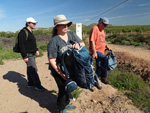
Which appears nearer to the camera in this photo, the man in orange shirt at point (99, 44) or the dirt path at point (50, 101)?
the dirt path at point (50, 101)

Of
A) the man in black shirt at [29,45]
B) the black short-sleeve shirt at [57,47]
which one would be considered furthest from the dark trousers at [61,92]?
the man in black shirt at [29,45]

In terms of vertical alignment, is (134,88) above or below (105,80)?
below

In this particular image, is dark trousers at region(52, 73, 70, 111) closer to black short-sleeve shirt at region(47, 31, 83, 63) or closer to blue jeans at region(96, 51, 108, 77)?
black short-sleeve shirt at region(47, 31, 83, 63)

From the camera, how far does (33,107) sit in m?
3.00

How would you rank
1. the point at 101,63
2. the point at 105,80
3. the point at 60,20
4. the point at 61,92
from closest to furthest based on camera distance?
1. the point at 60,20
2. the point at 61,92
3. the point at 101,63
4. the point at 105,80

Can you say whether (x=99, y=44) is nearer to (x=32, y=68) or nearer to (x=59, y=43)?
(x=59, y=43)

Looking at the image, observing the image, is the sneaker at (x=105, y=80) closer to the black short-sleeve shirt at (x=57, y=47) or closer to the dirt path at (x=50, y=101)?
the dirt path at (x=50, y=101)

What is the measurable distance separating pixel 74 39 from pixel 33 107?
76.1 inches

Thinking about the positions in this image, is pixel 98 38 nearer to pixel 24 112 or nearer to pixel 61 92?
pixel 61 92

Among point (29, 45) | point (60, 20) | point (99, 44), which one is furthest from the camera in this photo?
point (99, 44)

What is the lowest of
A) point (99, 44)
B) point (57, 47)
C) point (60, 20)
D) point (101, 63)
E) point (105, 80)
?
point (105, 80)

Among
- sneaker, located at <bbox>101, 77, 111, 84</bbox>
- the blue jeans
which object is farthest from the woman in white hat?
sneaker, located at <bbox>101, 77, 111, 84</bbox>

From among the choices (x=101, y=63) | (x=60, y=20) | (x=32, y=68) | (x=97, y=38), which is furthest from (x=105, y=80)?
(x=60, y=20)

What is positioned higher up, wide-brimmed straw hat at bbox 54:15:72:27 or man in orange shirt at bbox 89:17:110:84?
wide-brimmed straw hat at bbox 54:15:72:27
